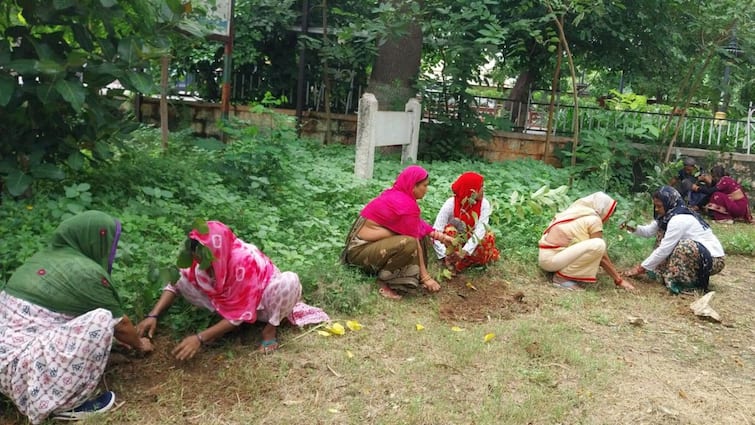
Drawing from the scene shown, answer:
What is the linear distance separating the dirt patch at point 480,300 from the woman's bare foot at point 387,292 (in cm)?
34

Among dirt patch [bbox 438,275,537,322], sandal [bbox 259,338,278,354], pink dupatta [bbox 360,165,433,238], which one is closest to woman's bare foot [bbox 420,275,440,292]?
dirt patch [bbox 438,275,537,322]

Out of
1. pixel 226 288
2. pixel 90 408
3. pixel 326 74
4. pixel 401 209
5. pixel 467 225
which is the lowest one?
pixel 90 408

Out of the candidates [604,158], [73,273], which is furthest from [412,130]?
[73,273]

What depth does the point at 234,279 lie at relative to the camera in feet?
11.8

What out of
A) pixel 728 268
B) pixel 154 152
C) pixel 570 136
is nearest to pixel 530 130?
pixel 570 136

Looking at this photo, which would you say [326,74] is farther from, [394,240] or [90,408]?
[90,408]

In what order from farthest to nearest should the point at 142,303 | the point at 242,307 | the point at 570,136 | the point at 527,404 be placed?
the point at 570,136
the point at 142,303
the point at 242,307
the point at 527,404

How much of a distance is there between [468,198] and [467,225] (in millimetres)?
239

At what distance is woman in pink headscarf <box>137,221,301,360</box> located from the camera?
3449mm

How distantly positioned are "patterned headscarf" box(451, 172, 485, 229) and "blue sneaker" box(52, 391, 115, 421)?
3.21 m

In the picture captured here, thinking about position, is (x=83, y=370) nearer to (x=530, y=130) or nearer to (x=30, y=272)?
(x=30, y=272)

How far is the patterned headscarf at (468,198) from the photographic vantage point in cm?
546

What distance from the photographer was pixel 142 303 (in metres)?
3.87

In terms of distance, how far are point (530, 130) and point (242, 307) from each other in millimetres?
8295
